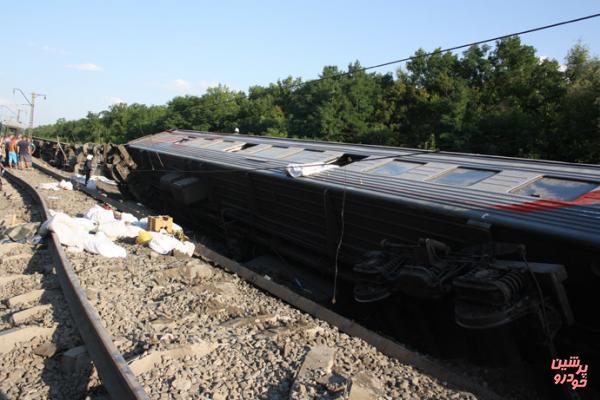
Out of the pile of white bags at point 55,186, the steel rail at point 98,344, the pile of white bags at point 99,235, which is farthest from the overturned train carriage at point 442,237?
the pile of white bags at point 55,186

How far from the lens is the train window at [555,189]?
17.6 ft

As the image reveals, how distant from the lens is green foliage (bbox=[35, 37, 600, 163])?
26.8 metres

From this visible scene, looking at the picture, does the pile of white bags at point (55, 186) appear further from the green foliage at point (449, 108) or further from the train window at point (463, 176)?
the train window at point (463, 176)

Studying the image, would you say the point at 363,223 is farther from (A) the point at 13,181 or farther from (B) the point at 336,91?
(B) the point at 336,91

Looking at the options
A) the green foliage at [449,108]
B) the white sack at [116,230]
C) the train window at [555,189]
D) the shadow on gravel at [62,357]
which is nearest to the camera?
the shadow on gravel at [62,357]

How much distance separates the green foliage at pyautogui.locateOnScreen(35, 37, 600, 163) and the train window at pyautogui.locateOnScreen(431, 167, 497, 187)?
688 inches

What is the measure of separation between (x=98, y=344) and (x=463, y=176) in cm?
483

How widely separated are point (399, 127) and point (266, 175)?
29585 millimetres

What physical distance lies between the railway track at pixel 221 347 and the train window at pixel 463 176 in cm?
239

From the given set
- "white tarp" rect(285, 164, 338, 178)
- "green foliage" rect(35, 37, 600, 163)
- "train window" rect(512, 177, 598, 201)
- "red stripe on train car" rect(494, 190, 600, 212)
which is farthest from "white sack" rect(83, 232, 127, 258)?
"green foliage" rect(35, 37, 600, 163)

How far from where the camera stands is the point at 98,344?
416cm

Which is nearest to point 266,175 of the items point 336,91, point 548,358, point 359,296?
point 359,296

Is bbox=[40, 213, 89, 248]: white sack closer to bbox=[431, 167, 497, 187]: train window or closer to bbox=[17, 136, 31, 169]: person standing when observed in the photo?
bbox=[431, 167, 497, 187]: train window

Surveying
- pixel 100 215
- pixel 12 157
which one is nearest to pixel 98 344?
pixel 100 215
